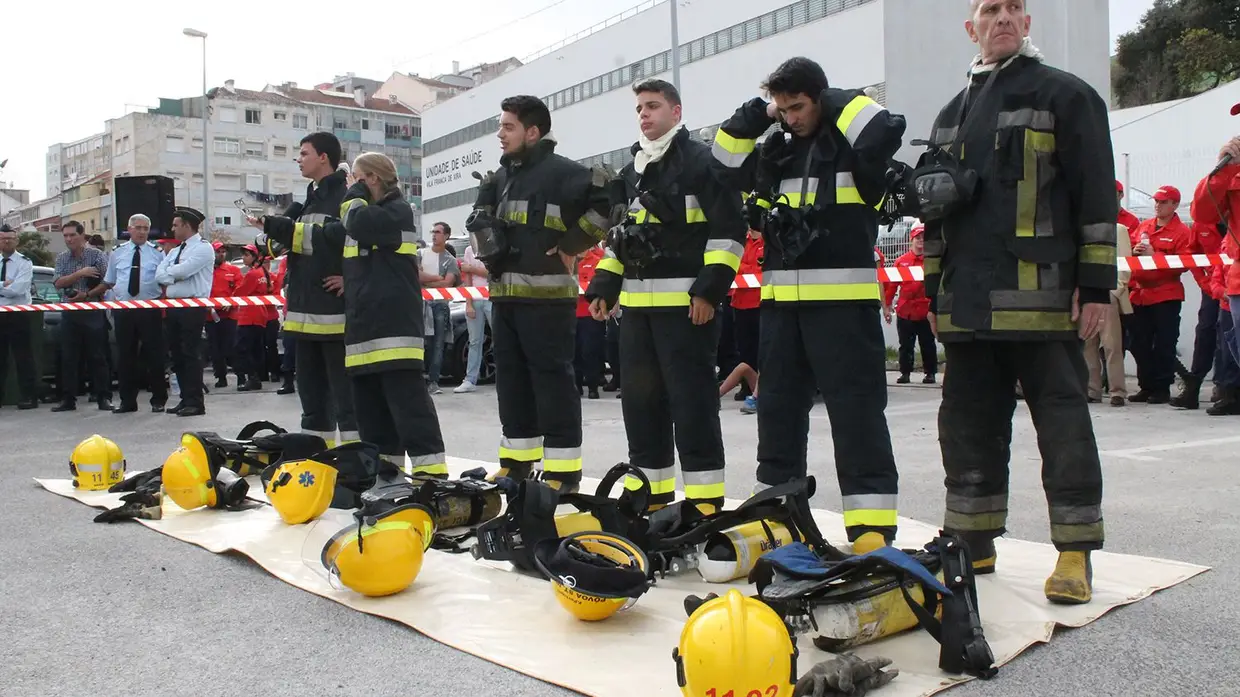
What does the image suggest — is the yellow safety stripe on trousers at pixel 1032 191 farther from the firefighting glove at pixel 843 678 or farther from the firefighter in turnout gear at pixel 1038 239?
the firefighting glove at pixel 843 678

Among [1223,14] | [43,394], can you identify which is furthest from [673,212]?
[1223,14]

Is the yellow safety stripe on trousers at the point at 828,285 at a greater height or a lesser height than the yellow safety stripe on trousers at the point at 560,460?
greater

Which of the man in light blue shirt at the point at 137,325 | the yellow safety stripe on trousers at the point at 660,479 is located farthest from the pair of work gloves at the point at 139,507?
the man in light blue shirt at the point at 137,325

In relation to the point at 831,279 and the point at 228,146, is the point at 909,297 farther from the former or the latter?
the point at 228,146

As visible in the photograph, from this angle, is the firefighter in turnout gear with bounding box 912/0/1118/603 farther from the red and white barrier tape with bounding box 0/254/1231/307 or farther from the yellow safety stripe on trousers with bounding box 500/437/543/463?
the red and white barrier tape with bounding box 0/254/1231/307

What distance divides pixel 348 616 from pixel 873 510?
209 centimetres

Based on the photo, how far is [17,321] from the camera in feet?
41.7

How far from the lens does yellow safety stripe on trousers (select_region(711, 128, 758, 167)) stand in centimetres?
449

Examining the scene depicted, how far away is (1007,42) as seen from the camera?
154 inches

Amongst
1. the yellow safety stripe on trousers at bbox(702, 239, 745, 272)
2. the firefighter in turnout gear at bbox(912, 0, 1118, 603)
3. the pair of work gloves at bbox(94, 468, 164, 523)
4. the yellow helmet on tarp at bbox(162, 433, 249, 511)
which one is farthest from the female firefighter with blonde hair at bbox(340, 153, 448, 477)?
the firefighter in turnout gear at bbox(912, 0, 1118, 603)

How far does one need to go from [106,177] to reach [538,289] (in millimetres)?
95927

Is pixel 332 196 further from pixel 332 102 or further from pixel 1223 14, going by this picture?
pixel 332 102

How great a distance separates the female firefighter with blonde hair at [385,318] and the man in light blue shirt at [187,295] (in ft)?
18.9

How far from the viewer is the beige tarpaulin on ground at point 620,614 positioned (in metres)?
3.21
